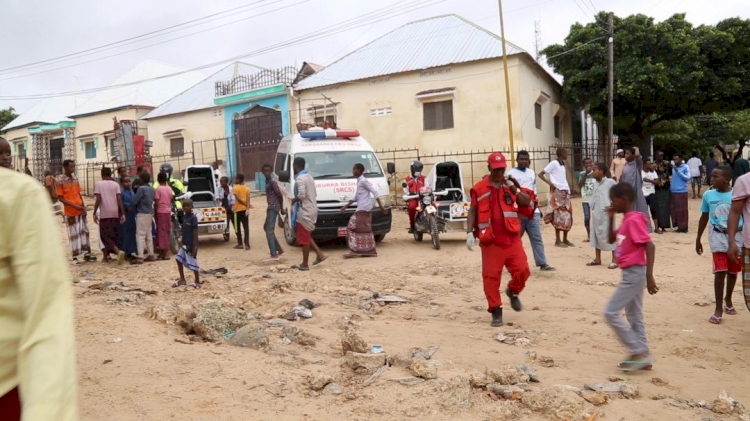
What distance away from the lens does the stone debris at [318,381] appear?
13.8 feet

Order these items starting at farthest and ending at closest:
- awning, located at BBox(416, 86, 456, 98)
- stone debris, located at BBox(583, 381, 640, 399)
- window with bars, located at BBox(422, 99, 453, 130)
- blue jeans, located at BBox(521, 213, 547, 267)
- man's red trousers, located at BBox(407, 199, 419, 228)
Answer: window with bars, located at BBox(422, 99, 453, 130) < awning, located at BBox(416, 86, 456, 98) < man's red trousers, located at BBox(407, 199, 419, 228) < blue jeans, located at BBox(521, 213, 547, 267) < stone debris, located at BBox(583, 381, 640, 399)

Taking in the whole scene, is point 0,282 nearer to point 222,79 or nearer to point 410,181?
point 410,181

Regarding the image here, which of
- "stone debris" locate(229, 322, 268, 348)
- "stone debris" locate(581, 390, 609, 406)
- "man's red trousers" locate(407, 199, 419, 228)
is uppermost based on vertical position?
"man's red trousers" locate(407, 199, 419, 228)

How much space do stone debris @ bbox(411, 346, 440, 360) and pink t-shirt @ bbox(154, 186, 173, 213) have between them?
7.24m

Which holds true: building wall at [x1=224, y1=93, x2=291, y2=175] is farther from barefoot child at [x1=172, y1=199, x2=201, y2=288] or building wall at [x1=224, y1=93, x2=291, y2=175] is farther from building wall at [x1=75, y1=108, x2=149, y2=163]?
barefoot child at [x1=172, y1=199, x2=201, y2=288]

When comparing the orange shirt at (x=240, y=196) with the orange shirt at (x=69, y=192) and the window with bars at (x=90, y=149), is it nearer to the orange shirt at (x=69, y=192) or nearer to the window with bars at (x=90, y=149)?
the orange shirt at (x=69, y=192)

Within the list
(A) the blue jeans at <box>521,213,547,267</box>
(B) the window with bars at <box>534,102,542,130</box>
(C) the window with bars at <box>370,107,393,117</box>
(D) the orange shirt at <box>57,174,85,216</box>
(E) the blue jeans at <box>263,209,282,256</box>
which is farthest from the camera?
(C) the window with bars at <box>370,107,393,117</box>

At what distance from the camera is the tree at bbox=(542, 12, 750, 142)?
20.4m

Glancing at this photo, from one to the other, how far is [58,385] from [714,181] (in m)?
6.32

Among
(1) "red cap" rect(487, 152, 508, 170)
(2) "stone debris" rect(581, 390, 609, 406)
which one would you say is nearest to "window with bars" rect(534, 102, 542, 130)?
(1) "red cap" rect(487, 152, 508, 170)

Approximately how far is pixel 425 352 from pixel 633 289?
1.68m

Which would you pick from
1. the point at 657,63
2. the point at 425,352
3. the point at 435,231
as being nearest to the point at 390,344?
the point at 425,352

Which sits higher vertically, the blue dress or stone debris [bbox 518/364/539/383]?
the blue dress

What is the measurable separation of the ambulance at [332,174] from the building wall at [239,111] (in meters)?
9.80
